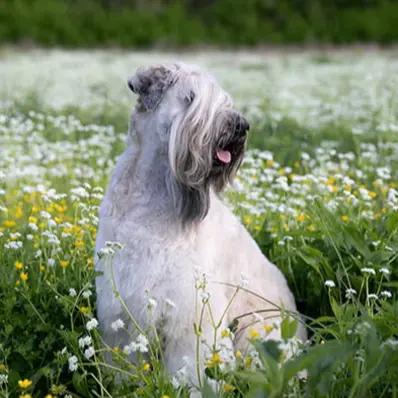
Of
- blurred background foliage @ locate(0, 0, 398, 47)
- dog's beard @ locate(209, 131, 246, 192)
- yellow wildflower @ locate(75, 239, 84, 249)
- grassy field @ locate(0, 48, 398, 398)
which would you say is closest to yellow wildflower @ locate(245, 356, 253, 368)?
grassy field @ locate(0, 48, 398, 398)

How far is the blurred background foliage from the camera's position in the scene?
28.6 metres

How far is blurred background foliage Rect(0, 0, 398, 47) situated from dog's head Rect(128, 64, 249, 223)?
23929 millimetres

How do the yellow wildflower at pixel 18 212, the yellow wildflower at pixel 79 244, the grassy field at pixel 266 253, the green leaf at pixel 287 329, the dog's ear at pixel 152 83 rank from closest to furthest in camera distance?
the green leaf at pixel 287 329 → the grassy field at pixel 266 253 → the dog's ear at pixel 152 83 → the yellow wildflower at pixel 79 244 → the yellow wildflower at pixel 18 212

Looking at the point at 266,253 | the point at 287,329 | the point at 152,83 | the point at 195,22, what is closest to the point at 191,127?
the point at 152,83

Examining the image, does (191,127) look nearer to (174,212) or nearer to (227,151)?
(227,151)

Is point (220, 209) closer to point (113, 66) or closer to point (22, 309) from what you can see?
point (22, 309)

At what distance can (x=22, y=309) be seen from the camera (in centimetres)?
501

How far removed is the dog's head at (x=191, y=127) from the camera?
4.41 m

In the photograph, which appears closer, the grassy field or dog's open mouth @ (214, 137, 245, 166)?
the grassy field

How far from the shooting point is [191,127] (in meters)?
4.36

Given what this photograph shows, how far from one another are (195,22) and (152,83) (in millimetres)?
26151

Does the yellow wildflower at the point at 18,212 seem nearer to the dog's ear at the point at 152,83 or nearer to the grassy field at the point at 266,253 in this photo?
the grassy field at the point at 266,253

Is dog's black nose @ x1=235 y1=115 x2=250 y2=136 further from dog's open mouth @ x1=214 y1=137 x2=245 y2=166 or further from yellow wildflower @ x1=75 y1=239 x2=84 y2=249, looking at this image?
yellow wildflower @ x1=75 y1=239 x2=84 y2=249

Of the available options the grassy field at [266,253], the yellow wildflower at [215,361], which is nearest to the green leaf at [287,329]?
the grassy field at [266,253]
